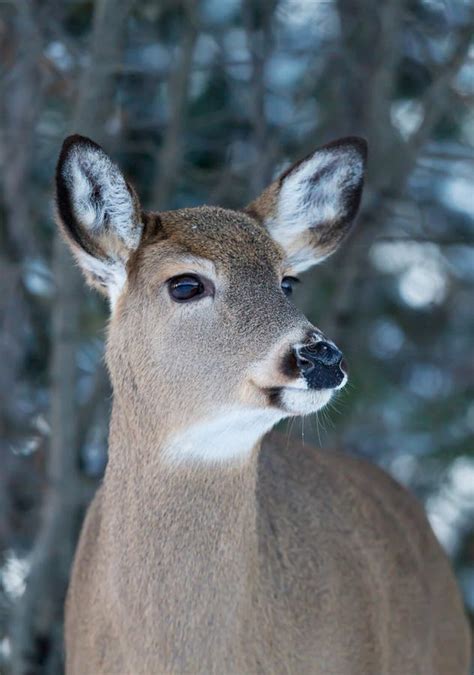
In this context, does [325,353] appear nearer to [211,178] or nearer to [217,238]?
[217,238]

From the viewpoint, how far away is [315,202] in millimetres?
5012

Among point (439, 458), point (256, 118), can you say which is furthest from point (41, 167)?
point (439, 458)

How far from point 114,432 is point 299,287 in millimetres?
3122

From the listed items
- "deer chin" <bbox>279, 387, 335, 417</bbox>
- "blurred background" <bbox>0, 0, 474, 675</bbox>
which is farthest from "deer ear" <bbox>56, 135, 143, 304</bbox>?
"blurred background" <bbox>0, 0, 474, 675</bbox>

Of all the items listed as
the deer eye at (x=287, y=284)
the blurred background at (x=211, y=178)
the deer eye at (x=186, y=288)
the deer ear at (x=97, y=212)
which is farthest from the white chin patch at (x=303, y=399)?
the blurred background at (x=211, y=178)

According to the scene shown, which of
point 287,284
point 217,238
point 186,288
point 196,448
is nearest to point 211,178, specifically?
point 287,284

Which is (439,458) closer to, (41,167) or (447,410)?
(447,410)

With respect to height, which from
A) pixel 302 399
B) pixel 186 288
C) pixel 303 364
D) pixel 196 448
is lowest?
pixel 196 448

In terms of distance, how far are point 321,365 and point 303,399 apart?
15 centimetres

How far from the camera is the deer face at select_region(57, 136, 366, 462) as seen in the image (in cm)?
392

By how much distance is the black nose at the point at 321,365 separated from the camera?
376 cm

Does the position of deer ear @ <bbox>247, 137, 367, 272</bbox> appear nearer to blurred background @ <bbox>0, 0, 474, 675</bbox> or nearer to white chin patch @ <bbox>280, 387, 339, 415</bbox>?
white chin patch @ <bbox>280, 387, 339, 415</bbox>

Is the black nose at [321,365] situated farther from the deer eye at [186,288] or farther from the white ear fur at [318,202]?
the white ear fur at [318,202]

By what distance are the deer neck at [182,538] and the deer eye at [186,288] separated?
430 mm
